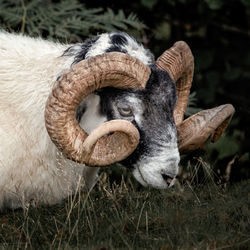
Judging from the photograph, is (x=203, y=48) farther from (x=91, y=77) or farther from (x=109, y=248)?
(x=109, y=248)

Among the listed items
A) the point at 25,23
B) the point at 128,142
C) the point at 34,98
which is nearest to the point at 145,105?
the point at 128,142

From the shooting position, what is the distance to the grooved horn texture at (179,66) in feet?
20.3

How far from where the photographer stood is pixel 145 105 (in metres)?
5.65

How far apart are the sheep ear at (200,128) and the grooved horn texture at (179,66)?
1.28 feet

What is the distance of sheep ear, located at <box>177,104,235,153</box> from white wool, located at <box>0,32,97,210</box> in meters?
1.25

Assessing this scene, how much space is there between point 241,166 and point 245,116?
1.68 metres

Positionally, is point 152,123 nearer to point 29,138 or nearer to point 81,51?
point 81,51

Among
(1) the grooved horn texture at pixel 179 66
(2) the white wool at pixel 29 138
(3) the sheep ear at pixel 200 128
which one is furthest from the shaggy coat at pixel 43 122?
(3) the sheep ear at pixel 200 128

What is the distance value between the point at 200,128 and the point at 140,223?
1518 millimetres

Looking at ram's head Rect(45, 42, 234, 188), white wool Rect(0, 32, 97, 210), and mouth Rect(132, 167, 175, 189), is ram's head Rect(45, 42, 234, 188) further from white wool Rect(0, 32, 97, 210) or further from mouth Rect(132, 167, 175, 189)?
white wool Rect(0, 32, 97, 210)

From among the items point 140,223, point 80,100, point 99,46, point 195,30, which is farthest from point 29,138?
point 195,30

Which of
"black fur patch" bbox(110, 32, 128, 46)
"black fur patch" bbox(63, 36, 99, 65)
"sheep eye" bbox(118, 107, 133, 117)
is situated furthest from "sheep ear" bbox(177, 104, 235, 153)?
"black fur patch" bbox(63, 36, 99, 65)

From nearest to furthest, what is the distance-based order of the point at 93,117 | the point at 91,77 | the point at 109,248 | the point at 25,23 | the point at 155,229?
the point at 109,248 → the point at 155,229 → the point at 91,77 → the point at 93,117 → the point at 25,23

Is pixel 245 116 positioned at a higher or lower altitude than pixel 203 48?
lower
